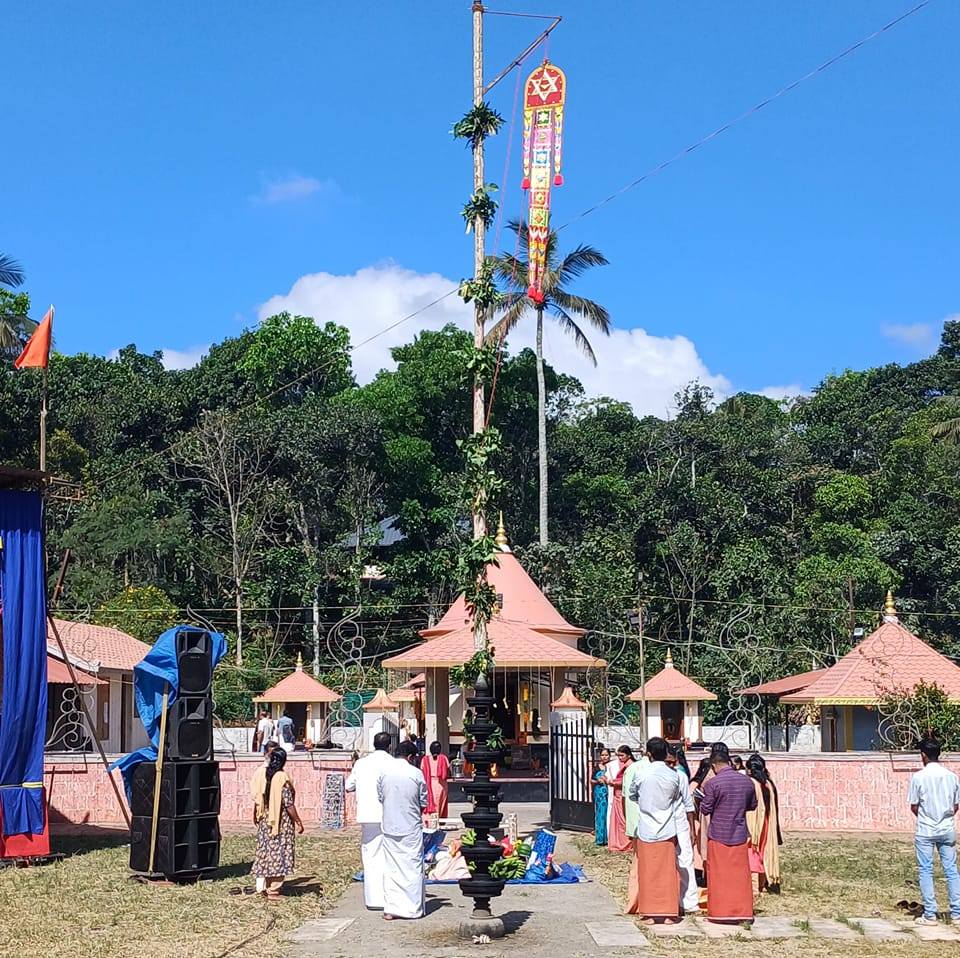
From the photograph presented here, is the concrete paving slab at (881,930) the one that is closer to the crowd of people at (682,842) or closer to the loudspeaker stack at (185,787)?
the crowd of people at (682,842)

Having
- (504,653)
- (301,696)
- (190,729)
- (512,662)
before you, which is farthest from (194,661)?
(301,696)

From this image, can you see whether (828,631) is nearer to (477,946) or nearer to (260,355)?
(260,355)

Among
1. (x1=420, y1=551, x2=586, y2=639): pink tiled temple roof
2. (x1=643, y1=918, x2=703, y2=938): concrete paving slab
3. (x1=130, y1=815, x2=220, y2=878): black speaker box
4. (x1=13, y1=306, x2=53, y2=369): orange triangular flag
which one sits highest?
(x1=13, y1=306, x2=53, y2=369): orange triangular flag

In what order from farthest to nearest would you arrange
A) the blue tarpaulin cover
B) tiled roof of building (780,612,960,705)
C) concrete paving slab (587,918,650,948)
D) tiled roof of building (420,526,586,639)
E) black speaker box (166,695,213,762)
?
tiled roof of building (420,526,586,639), tiled roof of building (780,612,960,705), the blue tarpaulin cover, black speaker box (166,695,213,762), concrete paving slab (587,918,650,948)

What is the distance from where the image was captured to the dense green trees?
37.7m

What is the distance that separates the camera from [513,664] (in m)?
23.2

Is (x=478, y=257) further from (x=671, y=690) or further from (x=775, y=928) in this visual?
(x=671, y=690)

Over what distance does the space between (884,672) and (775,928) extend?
45.1 ft

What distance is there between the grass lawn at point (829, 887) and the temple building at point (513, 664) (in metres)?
7.29

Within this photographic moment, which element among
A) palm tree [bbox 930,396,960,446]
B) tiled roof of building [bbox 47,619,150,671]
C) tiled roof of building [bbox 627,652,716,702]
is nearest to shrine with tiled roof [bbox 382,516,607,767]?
tiled roof of building [bbox 627,652,716,702]

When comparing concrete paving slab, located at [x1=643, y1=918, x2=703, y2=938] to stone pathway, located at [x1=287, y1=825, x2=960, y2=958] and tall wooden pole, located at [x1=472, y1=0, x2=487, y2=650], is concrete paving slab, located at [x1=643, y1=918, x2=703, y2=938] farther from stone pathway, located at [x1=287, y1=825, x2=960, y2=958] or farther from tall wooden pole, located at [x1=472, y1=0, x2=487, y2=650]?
tall wooden pole, located at [x1=472, y1=0, x2=487, y2=650]

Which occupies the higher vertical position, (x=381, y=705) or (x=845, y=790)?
(x=381, y=705)

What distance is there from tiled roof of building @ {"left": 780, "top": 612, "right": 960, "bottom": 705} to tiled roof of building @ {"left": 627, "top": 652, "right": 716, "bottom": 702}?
6.39m

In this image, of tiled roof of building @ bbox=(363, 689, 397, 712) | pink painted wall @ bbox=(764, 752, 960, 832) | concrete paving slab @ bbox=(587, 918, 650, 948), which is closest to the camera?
concrete paving slab @ bbox=(587, 918, 650, 948)
